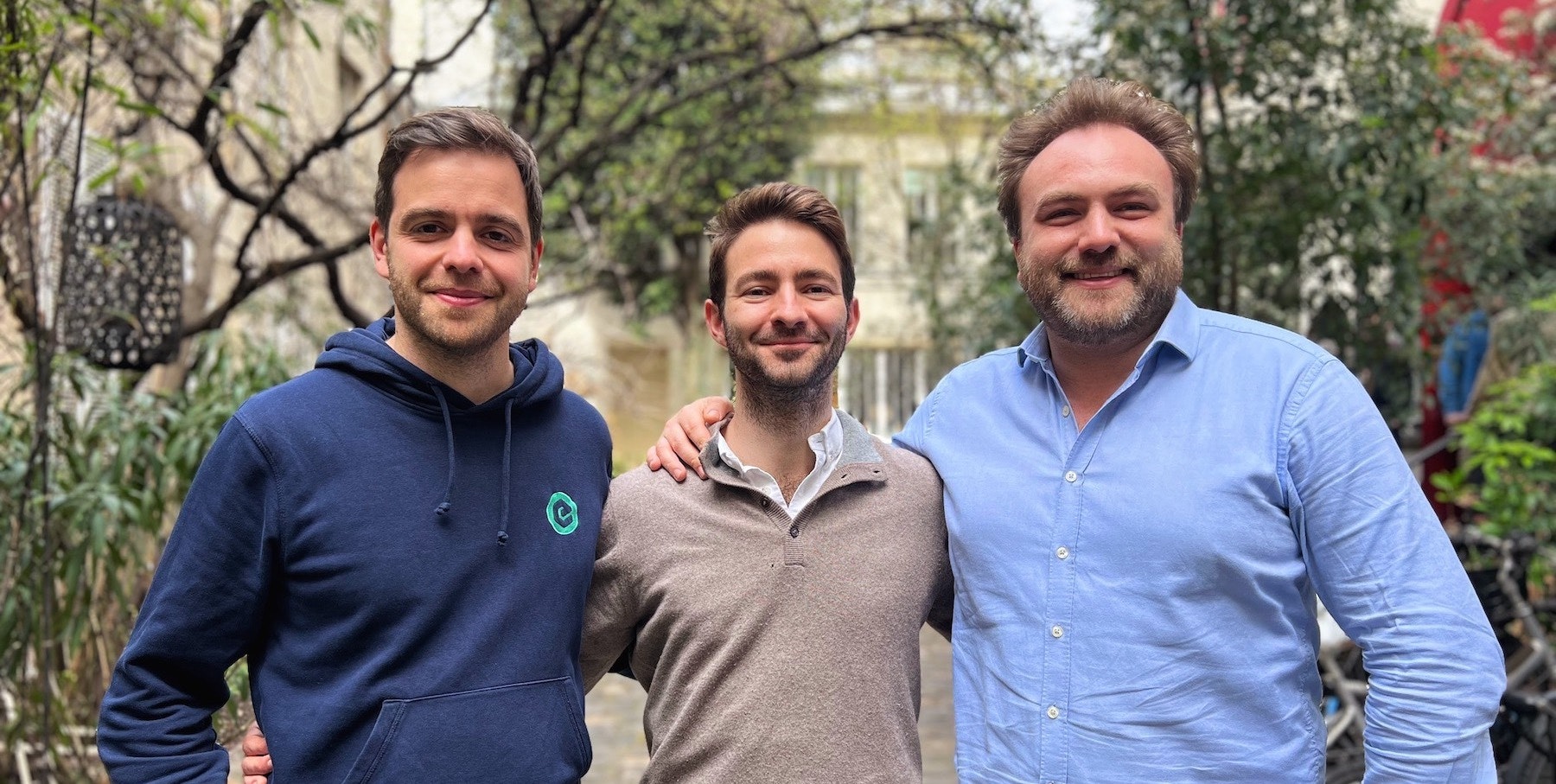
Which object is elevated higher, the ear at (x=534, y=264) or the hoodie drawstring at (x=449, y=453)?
the ear at (x=534, y=264)

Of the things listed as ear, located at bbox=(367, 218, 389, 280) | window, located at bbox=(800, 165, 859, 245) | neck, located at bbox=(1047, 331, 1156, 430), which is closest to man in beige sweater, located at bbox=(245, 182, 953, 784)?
neck, located at bbox=(1047, 331, 1156, 430)

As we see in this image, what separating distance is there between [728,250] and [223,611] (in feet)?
4.03

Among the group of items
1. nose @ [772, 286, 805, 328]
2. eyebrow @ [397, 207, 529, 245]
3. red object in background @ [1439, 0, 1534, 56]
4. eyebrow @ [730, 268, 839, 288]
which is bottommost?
nose @ [772, 286, 805, 328]

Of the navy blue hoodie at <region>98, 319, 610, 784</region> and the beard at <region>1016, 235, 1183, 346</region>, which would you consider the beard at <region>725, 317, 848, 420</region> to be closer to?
the beard at <region>1016, 235, 1183, 346</region>

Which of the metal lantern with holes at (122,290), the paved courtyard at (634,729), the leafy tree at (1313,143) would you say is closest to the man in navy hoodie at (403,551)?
the metal lantern with holes at (122,290)

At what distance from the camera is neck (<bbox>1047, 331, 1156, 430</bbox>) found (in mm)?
2484

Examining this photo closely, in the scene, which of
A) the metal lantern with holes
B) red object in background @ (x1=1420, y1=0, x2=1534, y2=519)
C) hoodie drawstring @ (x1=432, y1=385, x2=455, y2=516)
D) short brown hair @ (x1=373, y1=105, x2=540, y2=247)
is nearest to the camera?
hoodie drawstring @ (x1=432, y1=385, x2=455, y2=516)

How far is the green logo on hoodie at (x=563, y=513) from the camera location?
2.44m

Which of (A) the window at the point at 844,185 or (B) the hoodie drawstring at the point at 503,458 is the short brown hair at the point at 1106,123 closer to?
(B) the hoodie drawstring at the point at 503,458

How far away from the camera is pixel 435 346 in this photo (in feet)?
7.73

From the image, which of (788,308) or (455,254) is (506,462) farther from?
(788,308)

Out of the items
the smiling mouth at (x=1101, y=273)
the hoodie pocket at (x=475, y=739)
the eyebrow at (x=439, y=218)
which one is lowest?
the hoodie pocket at (x=475, y=739)

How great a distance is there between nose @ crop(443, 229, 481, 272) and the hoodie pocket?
0.74m

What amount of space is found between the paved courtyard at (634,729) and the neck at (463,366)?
369 centimetres
